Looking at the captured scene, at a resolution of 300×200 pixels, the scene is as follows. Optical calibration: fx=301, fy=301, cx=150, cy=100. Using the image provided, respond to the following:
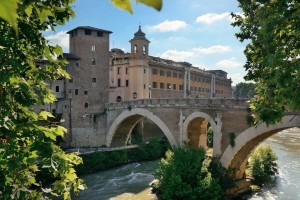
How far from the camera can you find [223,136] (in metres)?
23.3

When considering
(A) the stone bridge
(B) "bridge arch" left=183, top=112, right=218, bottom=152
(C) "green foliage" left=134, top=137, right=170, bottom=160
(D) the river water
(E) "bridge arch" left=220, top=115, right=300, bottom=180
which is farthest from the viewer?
(C) "green foliage" left=134, top=137, right=170, bottom=160

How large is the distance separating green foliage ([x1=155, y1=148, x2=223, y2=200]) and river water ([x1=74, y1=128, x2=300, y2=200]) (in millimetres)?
3741

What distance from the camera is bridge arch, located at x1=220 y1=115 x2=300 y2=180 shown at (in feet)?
68.6

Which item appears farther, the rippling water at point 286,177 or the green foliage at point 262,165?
the green foliage at point 262,165

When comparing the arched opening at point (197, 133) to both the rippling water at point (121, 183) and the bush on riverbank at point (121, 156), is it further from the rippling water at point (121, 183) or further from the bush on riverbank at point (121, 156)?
the bush on riverbank at point (121, 156)

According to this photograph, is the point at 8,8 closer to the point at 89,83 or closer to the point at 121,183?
the point at 121,183

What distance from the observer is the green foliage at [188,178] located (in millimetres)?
18906

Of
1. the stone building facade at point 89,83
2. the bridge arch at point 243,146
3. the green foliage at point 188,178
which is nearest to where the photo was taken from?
the green foliage at point 188,178

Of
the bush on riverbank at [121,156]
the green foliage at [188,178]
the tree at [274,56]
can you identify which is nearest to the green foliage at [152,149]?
the bush on riverbank at [121,156]

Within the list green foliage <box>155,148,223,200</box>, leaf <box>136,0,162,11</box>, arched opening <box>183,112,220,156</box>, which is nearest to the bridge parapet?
arched opening <box>183,112,220,156</box>

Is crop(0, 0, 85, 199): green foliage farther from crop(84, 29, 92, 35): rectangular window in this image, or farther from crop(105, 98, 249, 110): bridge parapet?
crop(84, 29, 92, 35): rectangular window

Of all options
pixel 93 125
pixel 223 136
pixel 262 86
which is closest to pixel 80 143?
pixel 93 125

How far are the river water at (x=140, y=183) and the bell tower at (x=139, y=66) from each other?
13.2 m

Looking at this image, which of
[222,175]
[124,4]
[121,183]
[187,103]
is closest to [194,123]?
[187,103]
